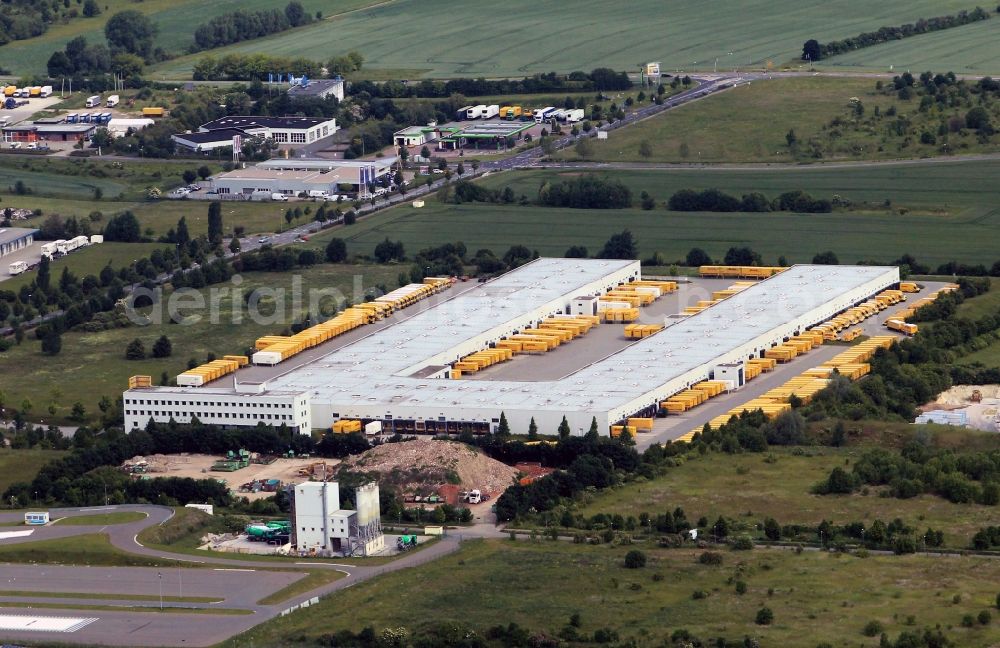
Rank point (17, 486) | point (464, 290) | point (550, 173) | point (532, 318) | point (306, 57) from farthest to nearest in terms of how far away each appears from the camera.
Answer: point (306, 57) < point (550, 173) < point (464, 290) < point (532, 318) < point (17, 486)

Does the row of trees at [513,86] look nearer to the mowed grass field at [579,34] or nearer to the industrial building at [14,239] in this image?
the mowed grass field at [579,34]

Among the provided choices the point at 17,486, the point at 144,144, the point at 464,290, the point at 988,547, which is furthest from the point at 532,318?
the point at 144,144

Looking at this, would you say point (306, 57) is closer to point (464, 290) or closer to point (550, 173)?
point (550, 173)

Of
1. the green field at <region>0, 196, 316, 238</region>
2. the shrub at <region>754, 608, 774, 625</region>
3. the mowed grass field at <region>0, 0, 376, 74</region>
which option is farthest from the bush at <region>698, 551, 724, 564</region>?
the mowed grass field at <region>0, 0, 376, 74</region>

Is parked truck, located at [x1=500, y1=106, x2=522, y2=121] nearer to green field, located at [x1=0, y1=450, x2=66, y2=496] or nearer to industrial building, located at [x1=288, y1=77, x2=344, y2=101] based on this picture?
industrial building, located at [x1=288, y1=77, x2=344, y2=101]

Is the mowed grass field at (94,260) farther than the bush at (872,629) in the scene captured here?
Yes

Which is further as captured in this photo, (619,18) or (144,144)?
(619,18)

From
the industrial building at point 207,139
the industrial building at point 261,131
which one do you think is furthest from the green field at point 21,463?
the industrial building at point 261,131
